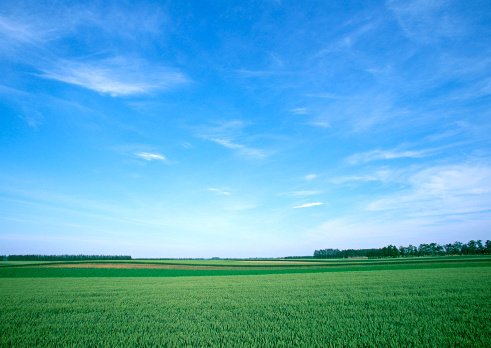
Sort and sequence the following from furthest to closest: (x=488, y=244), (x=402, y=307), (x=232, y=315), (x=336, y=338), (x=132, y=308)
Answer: (x=488, y=244), (x=132, y=308), (x=402, y=307), (x=232, y=315), (x=336, y=338)

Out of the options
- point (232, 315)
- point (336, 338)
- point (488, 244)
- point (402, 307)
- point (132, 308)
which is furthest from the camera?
point (488, 244)

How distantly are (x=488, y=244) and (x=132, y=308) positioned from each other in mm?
237573

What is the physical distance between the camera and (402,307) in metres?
15.2

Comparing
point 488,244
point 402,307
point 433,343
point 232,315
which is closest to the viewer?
point 433,343

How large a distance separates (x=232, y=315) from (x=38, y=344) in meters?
7.61

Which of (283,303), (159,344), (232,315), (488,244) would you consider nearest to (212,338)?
(159,344)

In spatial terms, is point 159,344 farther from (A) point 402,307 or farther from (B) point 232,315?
(A) point 402,307

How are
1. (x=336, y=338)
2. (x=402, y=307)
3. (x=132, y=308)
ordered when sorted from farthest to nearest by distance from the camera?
1. (x=132, y=308)
2. (x=402, y=307)
3. (x=336, y=338)

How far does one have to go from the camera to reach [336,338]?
32.7 feet

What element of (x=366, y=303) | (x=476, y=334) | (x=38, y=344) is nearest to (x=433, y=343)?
(x=476, y=334)

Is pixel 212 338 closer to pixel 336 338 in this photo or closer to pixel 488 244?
pixel 336 338

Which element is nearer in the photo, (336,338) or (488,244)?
(336,338)

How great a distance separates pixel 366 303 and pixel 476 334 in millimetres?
6875

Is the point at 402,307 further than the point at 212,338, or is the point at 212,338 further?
the point at 402,307
